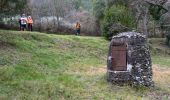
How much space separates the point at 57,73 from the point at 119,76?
3.14 metres

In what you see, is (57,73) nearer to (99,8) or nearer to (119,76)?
(119,76)

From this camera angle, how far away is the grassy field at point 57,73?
53.1 ft

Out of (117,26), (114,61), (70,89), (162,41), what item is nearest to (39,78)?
(70,89)

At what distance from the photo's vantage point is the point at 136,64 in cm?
1902

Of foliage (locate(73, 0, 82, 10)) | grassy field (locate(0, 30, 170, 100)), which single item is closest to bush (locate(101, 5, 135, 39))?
grassy field (locate(0, 30, 170, 100))

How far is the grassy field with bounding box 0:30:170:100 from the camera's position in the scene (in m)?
16.2

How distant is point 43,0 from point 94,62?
23.3 m

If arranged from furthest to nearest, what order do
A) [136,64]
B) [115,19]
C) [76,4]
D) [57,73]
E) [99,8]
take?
1. [76,4]
2. [99,8]
3. [115,19]
4. [57,73]
5. [136,64]

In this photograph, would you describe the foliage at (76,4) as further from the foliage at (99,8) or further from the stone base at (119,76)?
the stone base at (119,76)

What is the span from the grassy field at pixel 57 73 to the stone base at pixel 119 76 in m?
0.40

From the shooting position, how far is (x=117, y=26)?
118 ft

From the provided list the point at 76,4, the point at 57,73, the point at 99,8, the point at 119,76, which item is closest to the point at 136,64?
the point at 119,76

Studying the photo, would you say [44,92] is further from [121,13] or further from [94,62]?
[121,13]

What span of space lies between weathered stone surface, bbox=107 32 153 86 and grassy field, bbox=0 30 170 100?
1.57ft
